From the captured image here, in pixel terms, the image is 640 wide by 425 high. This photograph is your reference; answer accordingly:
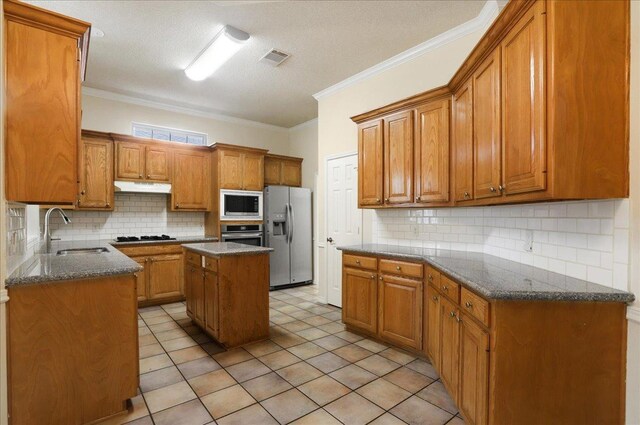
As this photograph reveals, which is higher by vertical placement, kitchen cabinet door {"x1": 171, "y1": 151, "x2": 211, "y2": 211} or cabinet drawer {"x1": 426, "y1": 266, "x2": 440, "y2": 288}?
kitchen cabinet door {"x1": 171, "y1": 151, "x2": 211, "y2": 211}

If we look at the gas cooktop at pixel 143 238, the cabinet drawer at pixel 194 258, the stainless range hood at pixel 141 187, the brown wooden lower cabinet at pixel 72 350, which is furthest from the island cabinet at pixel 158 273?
the brown wooden lower cabinet at pixel 72 350

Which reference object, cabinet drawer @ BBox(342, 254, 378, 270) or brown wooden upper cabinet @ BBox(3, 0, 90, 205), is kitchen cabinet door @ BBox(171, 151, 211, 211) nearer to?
cabinet drawer @ BBox(342, 254, 378, 270)

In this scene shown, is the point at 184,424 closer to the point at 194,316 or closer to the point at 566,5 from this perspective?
the point at 194,316

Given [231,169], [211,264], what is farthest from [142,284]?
[231,169]

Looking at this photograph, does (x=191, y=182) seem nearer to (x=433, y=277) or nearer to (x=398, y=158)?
(x=398, y=158)

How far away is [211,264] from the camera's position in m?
3.20

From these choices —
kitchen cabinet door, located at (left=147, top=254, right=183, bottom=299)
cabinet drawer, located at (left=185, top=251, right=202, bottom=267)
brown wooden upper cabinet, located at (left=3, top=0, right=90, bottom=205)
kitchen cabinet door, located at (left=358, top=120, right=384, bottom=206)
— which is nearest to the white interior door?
kitchen cabinet door, located at (left=358, top=120, right=384, bottom=206)

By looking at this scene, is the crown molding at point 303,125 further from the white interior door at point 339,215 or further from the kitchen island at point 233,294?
the kitchen island at point 233,294

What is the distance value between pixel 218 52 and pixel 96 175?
100 inches

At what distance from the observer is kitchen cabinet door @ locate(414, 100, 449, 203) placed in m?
2.98

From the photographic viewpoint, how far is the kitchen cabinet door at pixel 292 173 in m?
6.16

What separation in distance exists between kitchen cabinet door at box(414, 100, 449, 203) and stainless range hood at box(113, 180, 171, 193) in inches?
149

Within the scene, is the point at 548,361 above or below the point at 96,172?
below

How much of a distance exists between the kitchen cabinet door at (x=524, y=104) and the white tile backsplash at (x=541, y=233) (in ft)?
1.26
